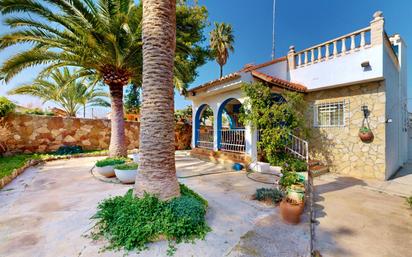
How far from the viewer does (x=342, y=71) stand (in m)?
8.70

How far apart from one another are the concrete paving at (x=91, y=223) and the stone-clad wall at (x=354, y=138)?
5.37 m

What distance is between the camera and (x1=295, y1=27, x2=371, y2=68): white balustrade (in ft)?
26.8

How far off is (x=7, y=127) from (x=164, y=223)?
41.8 feet

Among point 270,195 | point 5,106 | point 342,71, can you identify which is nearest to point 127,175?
point 270,195

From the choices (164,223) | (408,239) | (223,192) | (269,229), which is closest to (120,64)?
(223,192)

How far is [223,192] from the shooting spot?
5805 mm

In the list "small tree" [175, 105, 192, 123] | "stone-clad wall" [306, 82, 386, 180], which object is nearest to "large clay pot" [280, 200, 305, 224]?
"stone-clad wall" [306, 82, 386, 180]

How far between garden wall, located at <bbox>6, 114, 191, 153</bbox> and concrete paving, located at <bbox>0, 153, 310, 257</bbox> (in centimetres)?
607

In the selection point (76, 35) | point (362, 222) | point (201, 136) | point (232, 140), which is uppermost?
point (76, 35)

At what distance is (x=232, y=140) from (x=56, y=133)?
1135 cm

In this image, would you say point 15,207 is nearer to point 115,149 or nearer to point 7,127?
point 115,149

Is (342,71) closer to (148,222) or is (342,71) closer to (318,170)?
(318,170)

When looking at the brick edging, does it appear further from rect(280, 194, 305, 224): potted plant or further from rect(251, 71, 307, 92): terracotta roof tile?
rect(251, 71, 307, 92): terracotta roof tile

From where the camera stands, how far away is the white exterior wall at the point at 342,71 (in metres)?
7.73
